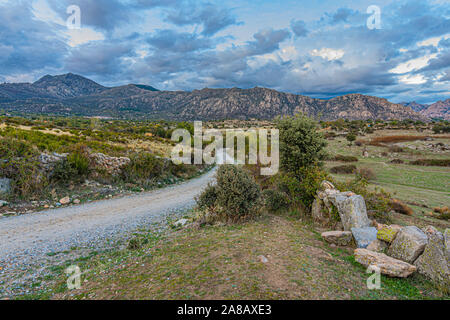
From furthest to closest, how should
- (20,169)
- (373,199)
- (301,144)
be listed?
(20,169) < (301,144) < (373,199)

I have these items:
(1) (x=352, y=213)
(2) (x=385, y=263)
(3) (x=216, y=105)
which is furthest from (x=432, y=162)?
(3) (x=216, y=105)

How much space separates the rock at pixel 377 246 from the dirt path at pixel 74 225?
686 centimetres

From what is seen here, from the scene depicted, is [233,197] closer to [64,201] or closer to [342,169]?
[64,201]

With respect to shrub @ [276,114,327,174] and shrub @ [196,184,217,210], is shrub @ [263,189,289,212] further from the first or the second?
shrub @ [196,184,217,210]

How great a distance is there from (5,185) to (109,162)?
556 centimetres

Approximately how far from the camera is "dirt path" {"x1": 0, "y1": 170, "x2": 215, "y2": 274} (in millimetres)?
6141

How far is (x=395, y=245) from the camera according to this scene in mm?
4816

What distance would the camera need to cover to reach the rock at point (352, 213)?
6238mm

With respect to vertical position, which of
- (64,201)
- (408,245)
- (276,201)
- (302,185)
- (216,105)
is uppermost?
(216,105)
